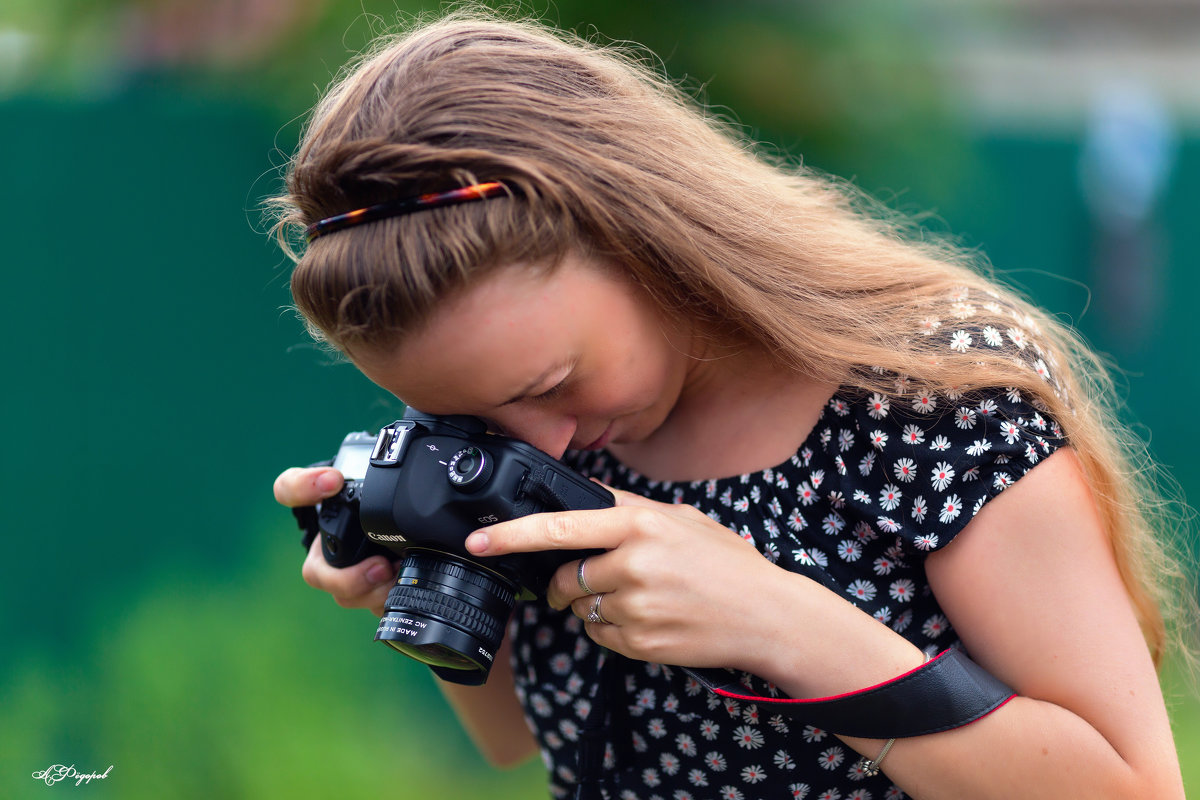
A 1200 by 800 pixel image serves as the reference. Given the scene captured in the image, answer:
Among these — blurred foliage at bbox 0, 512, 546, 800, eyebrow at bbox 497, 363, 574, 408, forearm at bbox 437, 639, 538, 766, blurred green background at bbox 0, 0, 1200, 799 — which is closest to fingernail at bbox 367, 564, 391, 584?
forearm at bbox 437, 639, 538, 766

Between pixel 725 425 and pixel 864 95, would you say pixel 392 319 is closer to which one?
pixel 725 425

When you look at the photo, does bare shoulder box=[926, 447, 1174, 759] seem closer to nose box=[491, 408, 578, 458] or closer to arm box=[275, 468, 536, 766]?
nose box=[491, 408, 578, 458]

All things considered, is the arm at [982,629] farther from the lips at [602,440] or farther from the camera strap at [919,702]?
the lips at [602,440]

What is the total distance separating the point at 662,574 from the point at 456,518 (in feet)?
0.74

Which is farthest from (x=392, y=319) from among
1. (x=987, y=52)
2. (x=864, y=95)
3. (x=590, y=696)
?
(x=987, y=52)

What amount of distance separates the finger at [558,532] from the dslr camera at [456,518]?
0.11 feet

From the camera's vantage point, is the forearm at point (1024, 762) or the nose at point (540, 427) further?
the nose at point (540, 427)

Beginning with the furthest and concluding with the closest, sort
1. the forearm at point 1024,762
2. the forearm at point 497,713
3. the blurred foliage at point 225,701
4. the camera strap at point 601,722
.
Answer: the blurred foliage at point 225,701
the forearm at point 497,713
the camera strap at point 601,722
the forearm at point 1024,762

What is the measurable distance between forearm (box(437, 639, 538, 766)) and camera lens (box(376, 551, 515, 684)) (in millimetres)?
380

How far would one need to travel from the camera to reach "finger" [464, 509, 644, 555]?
956 mm

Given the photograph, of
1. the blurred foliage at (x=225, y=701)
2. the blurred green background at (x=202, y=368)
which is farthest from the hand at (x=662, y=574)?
the blurred foliage at (x=225, y=701)

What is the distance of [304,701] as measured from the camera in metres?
2.57

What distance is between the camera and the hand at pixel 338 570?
1.20 meters

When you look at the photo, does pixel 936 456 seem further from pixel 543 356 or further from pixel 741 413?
pixel 543 356
